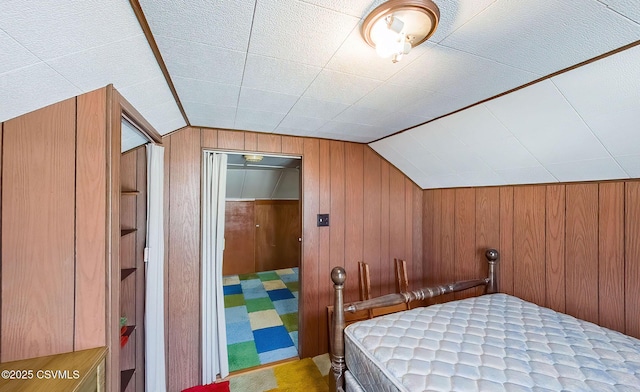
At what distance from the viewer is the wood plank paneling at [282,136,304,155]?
230 cm

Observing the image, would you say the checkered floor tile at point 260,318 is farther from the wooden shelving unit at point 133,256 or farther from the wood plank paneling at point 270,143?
the wood plank paneling at point 270,143

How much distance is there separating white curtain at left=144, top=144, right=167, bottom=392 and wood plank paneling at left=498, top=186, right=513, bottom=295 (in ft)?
8.73

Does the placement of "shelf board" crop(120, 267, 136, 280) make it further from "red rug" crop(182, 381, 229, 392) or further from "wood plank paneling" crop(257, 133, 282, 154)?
"wood plank paneling" crop(257, 133, 282, 154)

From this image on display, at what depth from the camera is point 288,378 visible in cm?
203

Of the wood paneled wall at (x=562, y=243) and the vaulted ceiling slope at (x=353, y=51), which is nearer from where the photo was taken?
the vaulted ceiling slope at (x=353, y=51)

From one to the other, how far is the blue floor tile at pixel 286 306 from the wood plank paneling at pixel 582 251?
8.70 ft

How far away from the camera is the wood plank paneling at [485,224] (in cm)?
209

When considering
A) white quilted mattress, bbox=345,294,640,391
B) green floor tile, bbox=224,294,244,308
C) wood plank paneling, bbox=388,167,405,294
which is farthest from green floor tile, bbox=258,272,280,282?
white quilted mattress, bbox=345,294,640,391

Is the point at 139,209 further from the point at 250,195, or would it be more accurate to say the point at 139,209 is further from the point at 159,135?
the point at 250,195

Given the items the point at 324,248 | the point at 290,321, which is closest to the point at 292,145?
the point at 324,248

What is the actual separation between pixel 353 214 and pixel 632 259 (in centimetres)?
183

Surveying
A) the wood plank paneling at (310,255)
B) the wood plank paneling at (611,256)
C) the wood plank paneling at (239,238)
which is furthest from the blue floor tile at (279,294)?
the wood plank paneling at (611,256)

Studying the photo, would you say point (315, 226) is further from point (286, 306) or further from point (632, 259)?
point (632, 259)

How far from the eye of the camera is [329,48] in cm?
99
